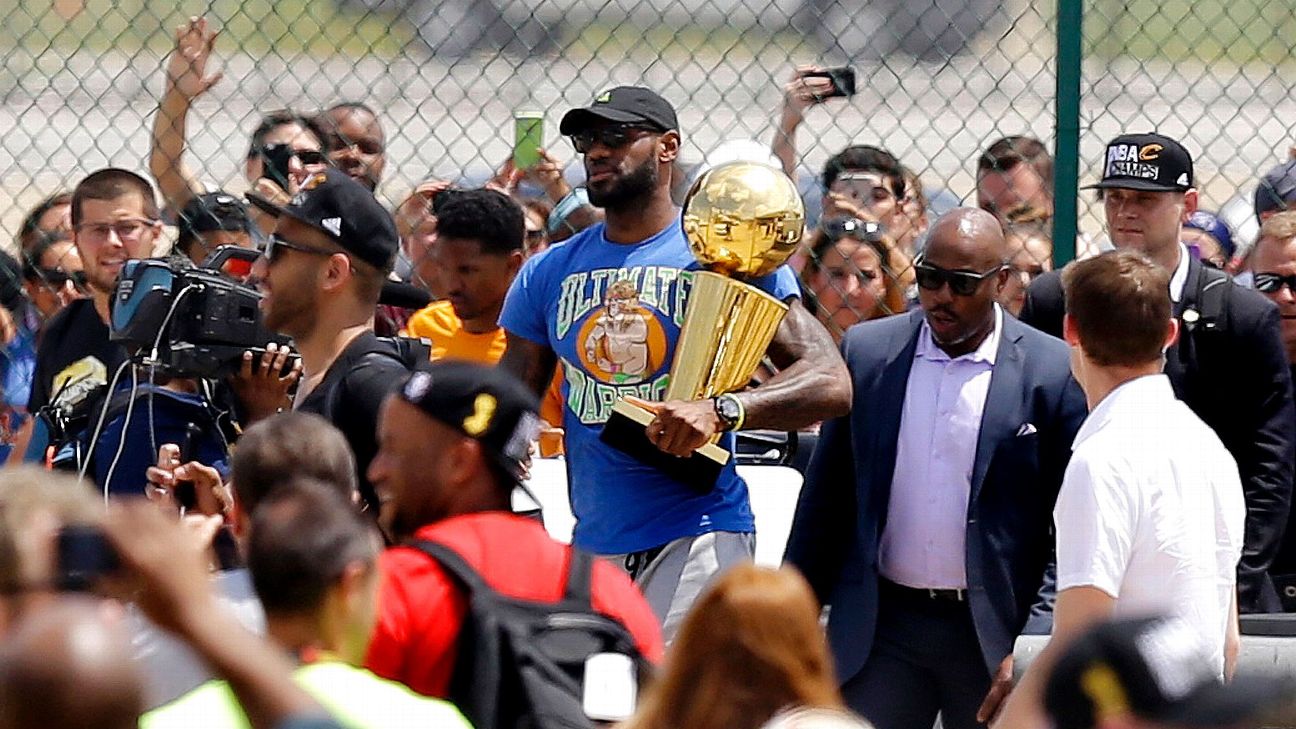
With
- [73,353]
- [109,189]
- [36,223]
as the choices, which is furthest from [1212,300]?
[36,223]

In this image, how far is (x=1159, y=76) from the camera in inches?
436

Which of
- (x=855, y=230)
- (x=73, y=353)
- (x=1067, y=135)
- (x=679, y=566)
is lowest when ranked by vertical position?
(x=679, y=566)

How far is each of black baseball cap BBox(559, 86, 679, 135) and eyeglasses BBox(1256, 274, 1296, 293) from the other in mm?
1698

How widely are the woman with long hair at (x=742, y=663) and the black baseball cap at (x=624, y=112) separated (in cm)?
252

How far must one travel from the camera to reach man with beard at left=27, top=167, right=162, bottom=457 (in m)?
5.58

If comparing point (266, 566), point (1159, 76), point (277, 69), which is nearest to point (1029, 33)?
point (1159, 76)

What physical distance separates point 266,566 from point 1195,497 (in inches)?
78.2

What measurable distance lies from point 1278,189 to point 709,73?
72.0 inches

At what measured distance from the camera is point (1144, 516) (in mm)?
4145

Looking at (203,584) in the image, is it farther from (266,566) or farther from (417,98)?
(417,98)

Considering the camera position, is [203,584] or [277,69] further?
[277,69]

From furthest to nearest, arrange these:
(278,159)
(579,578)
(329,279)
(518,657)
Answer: (278,159) → (329,279) → (579,578) → (518,657)

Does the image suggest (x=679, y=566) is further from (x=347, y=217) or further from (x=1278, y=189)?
(x=1278, y=189)

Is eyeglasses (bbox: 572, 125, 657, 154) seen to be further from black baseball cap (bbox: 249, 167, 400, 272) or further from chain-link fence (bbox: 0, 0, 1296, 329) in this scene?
chain-link fence (bbox: 0, 0, 1296, 329)
